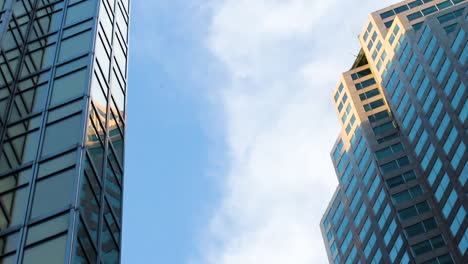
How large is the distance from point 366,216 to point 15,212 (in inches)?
2967

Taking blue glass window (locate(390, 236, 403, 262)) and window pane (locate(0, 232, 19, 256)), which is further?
blue glass window (locate(390, 236, 403, 262))

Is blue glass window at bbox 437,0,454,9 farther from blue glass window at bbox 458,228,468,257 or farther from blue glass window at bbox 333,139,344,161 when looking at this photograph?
blue glass window at bbox 458,228,468,257

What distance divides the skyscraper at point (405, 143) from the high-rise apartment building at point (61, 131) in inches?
2178

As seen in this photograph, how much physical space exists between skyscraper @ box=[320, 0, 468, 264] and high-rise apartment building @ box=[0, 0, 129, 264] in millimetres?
55322

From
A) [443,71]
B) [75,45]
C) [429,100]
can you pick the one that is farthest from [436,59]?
[75,45]

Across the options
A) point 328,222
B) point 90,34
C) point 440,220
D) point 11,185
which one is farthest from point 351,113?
point 11,185

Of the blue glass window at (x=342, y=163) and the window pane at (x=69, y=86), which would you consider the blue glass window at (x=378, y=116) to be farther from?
the window pane at (x=69, y=86)

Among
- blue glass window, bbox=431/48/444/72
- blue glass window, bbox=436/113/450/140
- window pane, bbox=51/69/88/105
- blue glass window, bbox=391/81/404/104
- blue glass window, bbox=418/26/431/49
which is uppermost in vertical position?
blue glass window, bbox=418/26/431/49

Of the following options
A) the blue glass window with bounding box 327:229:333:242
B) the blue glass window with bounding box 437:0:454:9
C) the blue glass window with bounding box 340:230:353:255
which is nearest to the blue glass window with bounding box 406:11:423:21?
the blue glass window with bounding box 437:0:454:9

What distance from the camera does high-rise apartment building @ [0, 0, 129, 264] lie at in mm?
22859

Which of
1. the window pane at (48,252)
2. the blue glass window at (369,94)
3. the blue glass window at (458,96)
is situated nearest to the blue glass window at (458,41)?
the blue glass window at (458,96)

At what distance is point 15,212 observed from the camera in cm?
2367

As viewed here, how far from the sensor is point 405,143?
95.4 m

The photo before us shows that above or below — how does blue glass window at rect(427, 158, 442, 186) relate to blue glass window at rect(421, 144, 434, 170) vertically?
below
